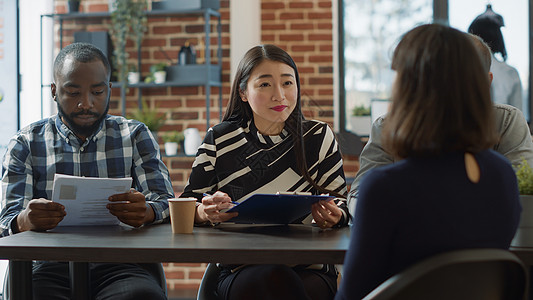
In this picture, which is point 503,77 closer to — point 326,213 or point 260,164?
point 260,164

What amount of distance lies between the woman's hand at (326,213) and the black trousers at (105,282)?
544mm

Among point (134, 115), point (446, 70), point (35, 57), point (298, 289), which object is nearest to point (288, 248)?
point (298, 289)

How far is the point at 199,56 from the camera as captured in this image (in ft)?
13.9

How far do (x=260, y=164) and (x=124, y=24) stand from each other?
2.38m

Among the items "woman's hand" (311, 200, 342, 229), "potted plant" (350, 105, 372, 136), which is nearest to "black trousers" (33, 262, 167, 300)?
"woman's hand" (311, 200, 342, 229)

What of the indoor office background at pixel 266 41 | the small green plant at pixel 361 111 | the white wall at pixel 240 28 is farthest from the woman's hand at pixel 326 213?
the small green plant at pixel 361 111

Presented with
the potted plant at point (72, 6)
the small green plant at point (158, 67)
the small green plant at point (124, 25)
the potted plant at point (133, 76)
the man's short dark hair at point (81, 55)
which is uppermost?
the potted plant at point (72, 6)

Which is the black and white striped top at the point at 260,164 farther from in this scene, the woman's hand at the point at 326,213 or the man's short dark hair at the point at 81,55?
the man's short dark hair at the point at 81,55

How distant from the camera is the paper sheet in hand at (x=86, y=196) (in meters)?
1.69

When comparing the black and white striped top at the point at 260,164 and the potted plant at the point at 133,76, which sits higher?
the potted plant at the point at 133,76

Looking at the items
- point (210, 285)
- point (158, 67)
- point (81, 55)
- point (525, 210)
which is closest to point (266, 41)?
point (158, 67)

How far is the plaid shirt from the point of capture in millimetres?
2035

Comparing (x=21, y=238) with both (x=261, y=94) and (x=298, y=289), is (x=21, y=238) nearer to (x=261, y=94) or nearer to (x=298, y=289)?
(x=298, y=289)

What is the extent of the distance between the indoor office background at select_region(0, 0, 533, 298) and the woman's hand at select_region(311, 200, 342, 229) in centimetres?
234
